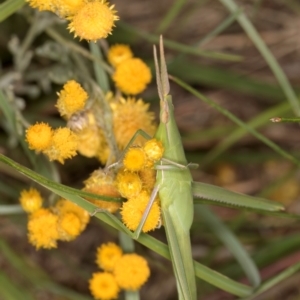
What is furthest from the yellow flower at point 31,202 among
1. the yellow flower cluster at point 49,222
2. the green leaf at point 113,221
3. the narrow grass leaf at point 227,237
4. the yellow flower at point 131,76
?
the narrow grass leaf at point 227,237

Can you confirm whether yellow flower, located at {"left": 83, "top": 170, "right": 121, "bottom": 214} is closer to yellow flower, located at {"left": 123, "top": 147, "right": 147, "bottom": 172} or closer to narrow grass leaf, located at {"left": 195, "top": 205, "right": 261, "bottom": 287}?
yellow flower, located at {"left": 123, "top": 147, "right": 147, "bottom": 172}

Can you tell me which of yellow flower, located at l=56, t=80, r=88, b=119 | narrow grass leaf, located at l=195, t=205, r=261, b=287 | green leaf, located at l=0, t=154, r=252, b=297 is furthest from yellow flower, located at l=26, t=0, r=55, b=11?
narrow grass leaf, located at l=195, t=205, r=261, b=287

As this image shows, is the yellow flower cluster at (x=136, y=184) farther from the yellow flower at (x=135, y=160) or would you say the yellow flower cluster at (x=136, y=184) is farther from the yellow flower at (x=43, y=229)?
the yellow flower at (x=43, y=229)

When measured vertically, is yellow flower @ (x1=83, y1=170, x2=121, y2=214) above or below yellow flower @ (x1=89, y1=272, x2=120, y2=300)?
above

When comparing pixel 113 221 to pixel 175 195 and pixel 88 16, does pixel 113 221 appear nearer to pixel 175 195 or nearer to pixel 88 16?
pixel 175 195

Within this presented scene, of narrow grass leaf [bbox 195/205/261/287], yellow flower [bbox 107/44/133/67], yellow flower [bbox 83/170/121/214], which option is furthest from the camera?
narrow grass leaf [bbox 195/205/261/287]

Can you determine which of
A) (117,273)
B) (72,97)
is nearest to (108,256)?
(117,273)
